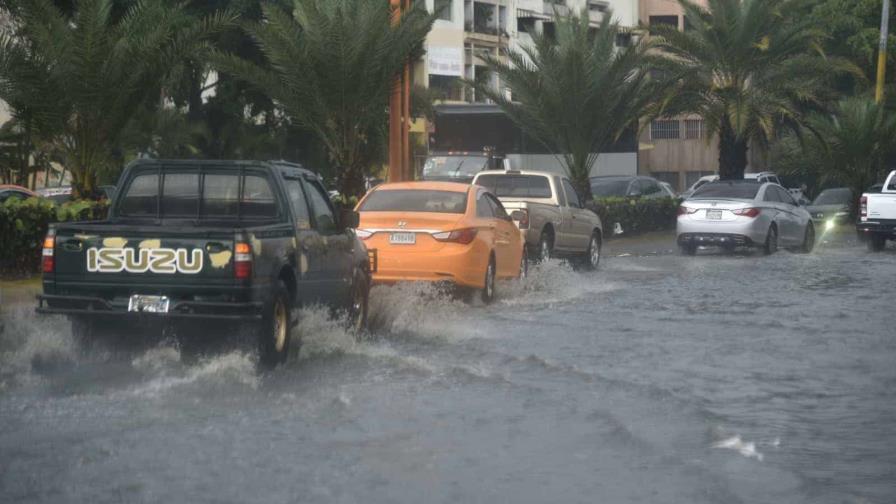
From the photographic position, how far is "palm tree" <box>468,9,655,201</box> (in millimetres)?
35094

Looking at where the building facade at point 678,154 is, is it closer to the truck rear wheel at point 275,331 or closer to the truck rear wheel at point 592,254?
the truck rear wheel at point 592,254

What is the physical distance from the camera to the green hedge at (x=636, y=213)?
118 ft

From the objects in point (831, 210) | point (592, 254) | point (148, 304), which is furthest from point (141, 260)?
point (831, 210)

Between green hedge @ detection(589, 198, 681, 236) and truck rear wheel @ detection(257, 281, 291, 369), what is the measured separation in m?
22.7

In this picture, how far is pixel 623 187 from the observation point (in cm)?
4031

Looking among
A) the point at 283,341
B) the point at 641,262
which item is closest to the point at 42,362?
the point at 283,341

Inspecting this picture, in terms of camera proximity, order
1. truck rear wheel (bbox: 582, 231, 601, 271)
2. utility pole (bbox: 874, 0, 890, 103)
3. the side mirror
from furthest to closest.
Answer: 1. utility pole (bbox: 874, 0, 890, 103)
2. truck rear wheel (bbox: 582, 231, 601, 271)
3. the side mirror

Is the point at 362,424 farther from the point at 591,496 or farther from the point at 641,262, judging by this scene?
the point at 641,262

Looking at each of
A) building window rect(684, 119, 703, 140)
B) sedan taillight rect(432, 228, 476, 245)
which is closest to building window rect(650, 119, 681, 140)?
building window rect(684, 119, 703, 140)

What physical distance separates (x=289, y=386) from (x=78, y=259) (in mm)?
1983

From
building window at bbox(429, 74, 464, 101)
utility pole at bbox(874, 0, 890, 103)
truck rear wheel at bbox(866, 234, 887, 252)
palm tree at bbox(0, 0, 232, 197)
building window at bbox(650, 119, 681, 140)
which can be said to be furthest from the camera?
building window at bbox(650, 119, 681, 140)

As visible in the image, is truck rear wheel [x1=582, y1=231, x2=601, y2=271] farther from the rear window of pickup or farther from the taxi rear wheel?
the taxi rear wheel

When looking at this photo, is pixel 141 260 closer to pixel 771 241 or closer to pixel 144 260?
pixel 144 260

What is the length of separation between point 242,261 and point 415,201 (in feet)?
24.1
